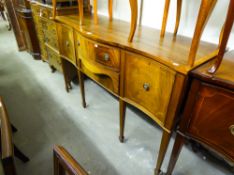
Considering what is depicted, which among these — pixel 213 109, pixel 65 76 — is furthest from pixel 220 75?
pixel 65 76

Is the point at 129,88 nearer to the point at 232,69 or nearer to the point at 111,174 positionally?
the point at 232,69

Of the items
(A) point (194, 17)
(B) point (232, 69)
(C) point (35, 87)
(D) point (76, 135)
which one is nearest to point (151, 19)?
(A) point (194, 17)

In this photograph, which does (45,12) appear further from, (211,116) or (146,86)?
(211,116)

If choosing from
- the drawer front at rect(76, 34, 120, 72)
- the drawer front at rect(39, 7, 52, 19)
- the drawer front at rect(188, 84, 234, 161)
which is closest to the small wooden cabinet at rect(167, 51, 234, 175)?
the drawer front at rect(188, 84, 234, 161)

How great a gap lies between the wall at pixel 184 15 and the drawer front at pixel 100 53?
0.60 metres

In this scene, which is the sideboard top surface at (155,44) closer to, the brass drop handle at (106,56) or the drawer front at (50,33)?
the brass drop handle at (106,56)

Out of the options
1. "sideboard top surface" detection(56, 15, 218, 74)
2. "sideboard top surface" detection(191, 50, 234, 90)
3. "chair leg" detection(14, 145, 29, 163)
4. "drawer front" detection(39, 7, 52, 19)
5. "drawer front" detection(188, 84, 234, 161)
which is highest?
"drawer front" detection(39, 7, 52, 19)

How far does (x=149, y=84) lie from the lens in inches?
36.6

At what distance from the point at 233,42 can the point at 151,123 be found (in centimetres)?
97

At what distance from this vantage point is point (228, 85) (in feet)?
2.06

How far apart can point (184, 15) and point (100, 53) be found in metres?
0.68

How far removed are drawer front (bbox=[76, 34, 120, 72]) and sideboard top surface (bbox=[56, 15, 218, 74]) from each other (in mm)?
43

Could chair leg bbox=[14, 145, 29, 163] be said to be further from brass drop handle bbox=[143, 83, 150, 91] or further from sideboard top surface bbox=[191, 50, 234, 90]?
sideboard top surface bbox=[191, 50, 234, 90]

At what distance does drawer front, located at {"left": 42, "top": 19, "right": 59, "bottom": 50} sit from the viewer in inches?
71.6
